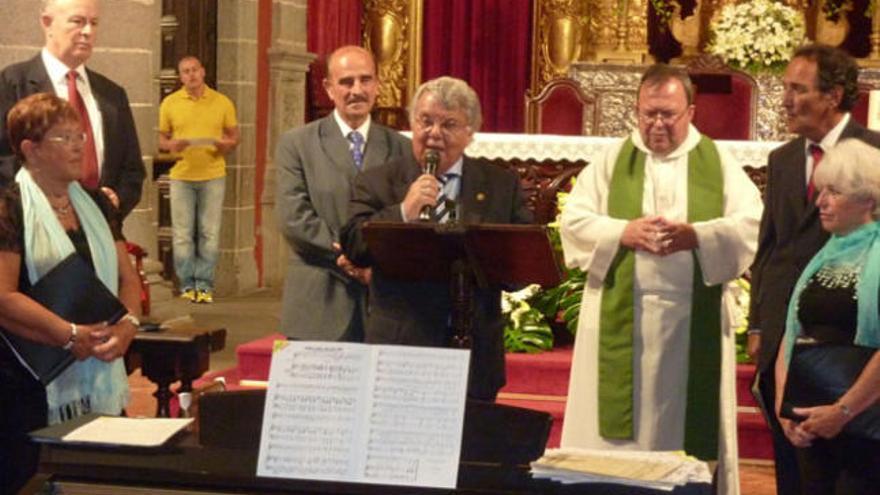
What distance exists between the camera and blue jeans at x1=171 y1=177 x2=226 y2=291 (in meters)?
11.4

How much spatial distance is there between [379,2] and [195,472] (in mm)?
11405

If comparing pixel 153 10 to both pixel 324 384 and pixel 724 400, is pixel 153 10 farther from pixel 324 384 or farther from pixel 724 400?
pixel 324 384

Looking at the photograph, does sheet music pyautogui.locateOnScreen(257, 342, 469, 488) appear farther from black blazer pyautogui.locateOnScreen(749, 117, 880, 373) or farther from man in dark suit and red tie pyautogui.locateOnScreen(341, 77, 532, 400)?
black blazer pyautogui.locateOnScreen(749, 117, 880, 373)

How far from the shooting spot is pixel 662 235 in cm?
514

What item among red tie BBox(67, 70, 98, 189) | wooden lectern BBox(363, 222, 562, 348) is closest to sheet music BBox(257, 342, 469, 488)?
wooden lectern BBox(363, 222, 562, 348)

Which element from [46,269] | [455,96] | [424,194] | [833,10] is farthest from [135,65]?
[833,10]

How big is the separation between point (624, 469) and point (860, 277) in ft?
4.70

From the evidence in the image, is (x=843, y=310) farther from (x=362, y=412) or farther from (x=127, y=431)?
(x=127, y=431)

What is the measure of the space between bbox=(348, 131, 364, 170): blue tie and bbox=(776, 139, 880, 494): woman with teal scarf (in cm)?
155

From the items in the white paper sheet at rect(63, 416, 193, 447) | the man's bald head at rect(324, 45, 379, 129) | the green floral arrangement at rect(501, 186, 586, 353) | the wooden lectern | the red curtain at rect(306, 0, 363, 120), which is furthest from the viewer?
the red curtain at rect(306, 0, 363, 120)

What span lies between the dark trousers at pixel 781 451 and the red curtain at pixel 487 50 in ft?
31.4

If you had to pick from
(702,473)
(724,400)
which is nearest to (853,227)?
(724,400)

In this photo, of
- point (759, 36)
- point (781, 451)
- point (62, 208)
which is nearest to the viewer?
Answer: point (62, 208)

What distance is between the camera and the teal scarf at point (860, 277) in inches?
171
